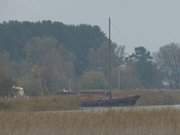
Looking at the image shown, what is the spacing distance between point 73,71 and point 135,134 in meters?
79.8

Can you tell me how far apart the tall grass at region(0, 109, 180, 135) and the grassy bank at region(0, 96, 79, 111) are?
20540 millimetres

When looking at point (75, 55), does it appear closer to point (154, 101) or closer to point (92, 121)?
point (154, 101)

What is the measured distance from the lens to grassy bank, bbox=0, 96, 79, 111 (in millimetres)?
45031

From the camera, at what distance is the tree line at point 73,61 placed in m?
80.4

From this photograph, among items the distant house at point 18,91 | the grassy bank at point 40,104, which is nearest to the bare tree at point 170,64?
the distant house at point 18,91

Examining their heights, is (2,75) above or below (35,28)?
below

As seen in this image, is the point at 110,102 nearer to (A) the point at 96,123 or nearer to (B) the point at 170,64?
(A) the point at 96,123

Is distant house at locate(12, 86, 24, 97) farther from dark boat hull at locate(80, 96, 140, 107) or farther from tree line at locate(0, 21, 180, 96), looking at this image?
dark boat hull at locate(80, 96, 140, 107)

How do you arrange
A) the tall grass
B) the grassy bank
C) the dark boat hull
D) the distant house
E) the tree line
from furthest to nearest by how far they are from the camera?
the tree line, the distant house, the dark boat hull, the grassy bank, the tall grass

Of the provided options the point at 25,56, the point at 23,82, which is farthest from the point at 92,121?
the point at 25,56

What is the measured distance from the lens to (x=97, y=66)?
103188mm

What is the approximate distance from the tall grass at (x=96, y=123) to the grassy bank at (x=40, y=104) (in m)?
20.5

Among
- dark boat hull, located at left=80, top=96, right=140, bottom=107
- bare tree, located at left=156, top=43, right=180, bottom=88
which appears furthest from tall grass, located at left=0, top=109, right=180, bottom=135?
bare tree, located at left=156, top=43, right=180, bottom=88

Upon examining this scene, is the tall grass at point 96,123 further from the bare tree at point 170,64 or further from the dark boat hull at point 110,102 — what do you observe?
the bare tree at point 170,64
